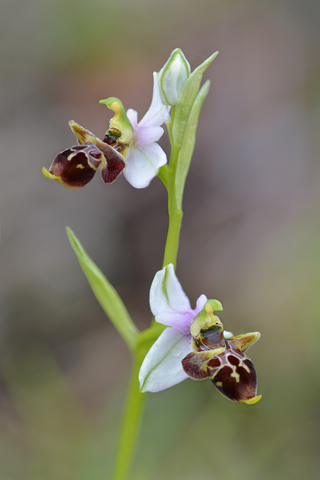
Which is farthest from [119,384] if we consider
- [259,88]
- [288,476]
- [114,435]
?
[259,88]

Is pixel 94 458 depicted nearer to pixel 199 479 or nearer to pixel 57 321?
pixel 199 479

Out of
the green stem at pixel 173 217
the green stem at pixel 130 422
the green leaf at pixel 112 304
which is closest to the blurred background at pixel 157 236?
the green stem at pixel 130 422

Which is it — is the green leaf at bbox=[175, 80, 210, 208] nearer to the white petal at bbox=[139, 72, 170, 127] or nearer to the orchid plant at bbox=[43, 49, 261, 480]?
the orchid plant at bbox=[43, 49, 261, 480]

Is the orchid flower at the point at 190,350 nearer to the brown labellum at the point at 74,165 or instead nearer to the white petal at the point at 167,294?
the white petal at the point at 167,294

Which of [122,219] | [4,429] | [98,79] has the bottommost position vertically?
[4,429]

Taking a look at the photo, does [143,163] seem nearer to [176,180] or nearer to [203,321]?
[176,180]

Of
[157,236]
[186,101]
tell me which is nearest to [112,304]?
[186,101]
